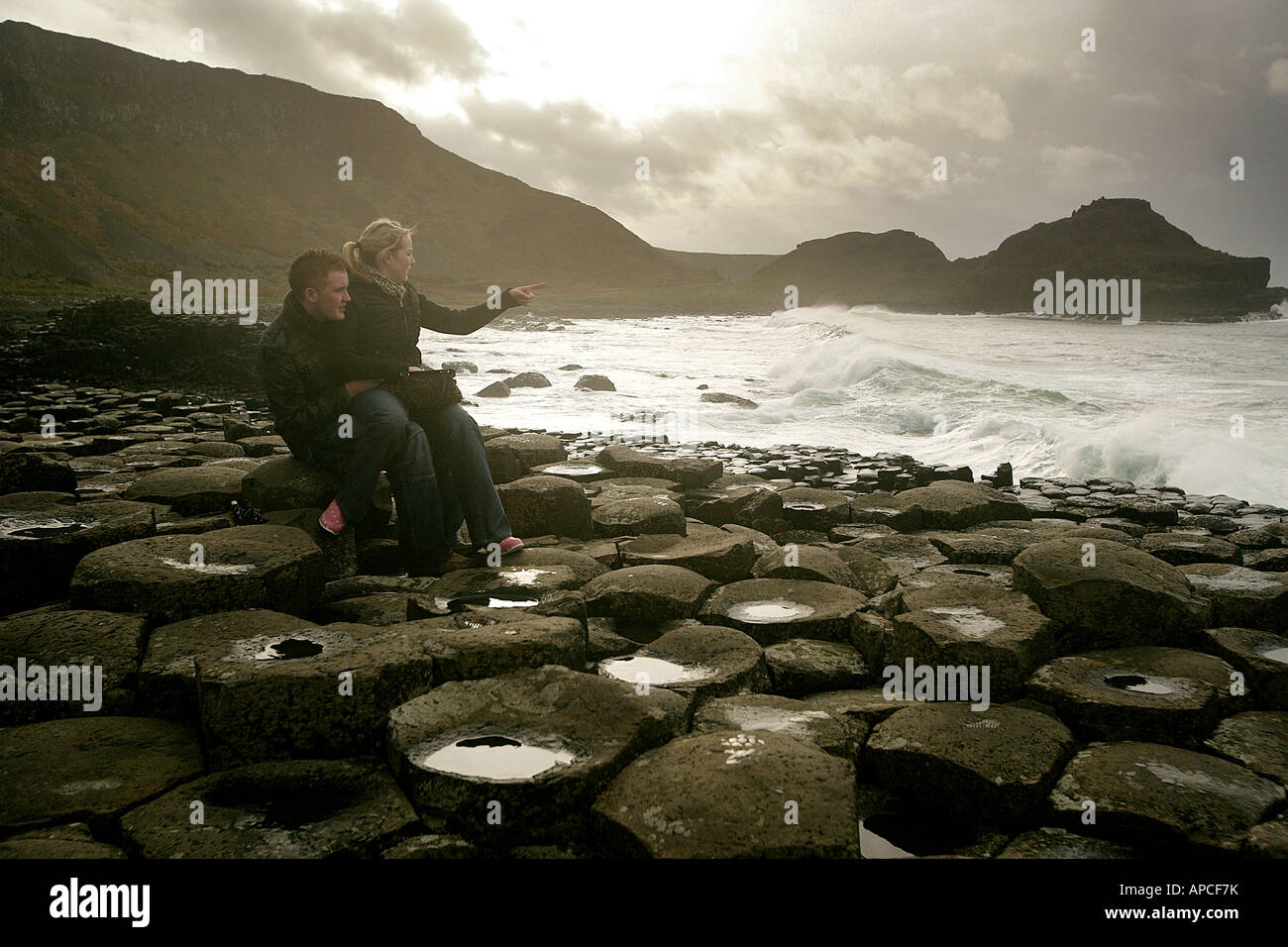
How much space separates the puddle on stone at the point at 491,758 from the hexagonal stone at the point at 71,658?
1374mm

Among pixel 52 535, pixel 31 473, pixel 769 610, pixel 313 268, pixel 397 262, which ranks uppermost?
pixel 397 262

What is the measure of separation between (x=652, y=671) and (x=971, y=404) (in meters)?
14.9

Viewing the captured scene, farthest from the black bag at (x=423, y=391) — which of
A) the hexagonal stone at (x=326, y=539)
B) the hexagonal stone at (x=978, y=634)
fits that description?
the hexagonal stone at (x=978, y=634)

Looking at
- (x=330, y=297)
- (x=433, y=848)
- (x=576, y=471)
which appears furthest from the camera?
(x=576, y=471)

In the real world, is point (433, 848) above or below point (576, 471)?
below

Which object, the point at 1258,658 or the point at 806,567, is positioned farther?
the point at 806,567

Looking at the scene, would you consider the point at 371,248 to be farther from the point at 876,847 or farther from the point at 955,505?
the point at 955,505

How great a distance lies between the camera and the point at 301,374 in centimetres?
477

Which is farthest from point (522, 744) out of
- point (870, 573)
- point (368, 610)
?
point (870, 573)

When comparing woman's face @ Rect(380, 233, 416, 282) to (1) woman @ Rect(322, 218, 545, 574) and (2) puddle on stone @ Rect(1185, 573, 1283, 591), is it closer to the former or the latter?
(1) woman @ Rect(322, 218, 545, 574)

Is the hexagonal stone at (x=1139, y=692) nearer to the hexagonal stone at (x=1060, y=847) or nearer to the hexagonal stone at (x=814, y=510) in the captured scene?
the hexagonal stone at (x=1060, y=847)

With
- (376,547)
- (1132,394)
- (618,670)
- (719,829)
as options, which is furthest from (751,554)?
(1132,394)

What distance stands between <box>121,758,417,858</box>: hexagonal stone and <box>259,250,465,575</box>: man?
2.22m
